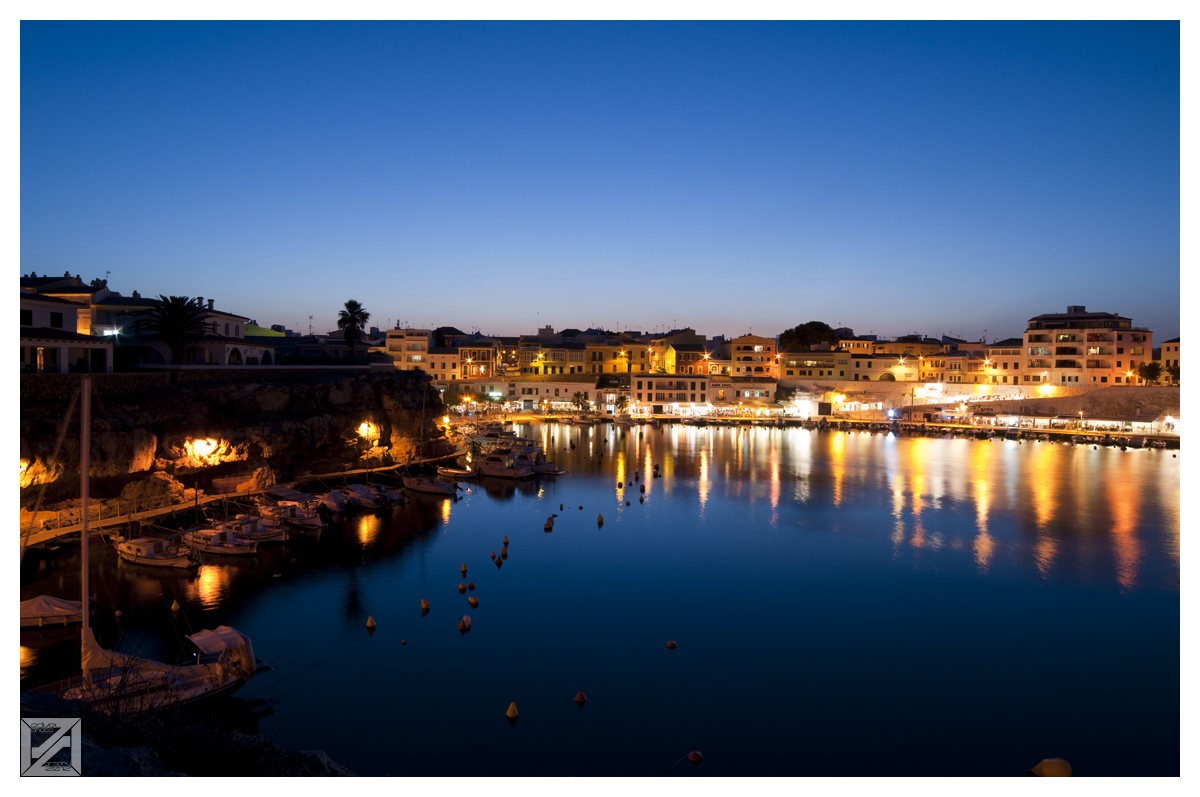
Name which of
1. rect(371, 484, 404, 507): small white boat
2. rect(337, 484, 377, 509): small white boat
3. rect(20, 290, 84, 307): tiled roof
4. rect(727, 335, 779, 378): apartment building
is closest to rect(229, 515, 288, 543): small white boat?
rect(337, 484, 377, 509): small white boat

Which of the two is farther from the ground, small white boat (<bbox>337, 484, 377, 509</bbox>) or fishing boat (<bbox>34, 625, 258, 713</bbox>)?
small white boat (<bbox>337, 484, 377, 509</bbox>)

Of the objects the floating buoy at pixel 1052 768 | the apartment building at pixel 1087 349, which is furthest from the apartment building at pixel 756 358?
the floating buoy at pixel 1052 768

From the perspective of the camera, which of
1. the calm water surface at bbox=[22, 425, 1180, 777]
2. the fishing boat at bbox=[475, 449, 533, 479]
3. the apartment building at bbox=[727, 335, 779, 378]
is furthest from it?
the apartment building at bbox=[727, 335, 779, 378]

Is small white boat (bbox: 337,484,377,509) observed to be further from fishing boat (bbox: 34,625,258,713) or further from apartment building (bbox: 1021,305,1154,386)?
apartment building (bbox: 1021,305,1154,386)

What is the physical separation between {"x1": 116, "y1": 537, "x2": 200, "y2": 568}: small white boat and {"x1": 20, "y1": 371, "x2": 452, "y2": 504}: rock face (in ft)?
8.57

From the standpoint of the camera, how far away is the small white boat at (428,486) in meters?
29.3

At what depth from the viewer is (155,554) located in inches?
712

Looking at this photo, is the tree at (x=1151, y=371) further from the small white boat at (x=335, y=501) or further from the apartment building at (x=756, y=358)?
the small white boat at (x=335, y=501)

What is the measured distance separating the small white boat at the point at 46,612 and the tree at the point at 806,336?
77.8 metres

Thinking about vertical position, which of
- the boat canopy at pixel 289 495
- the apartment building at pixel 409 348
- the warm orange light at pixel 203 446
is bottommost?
the boat canopy at pixel 289 495

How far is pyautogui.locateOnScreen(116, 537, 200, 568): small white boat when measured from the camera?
1794 centimetres

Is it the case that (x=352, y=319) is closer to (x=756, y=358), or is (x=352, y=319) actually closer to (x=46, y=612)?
(x=46, y=612)

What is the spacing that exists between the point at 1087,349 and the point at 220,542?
232ft

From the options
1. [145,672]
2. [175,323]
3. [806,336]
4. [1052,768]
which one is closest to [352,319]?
[175,323]
